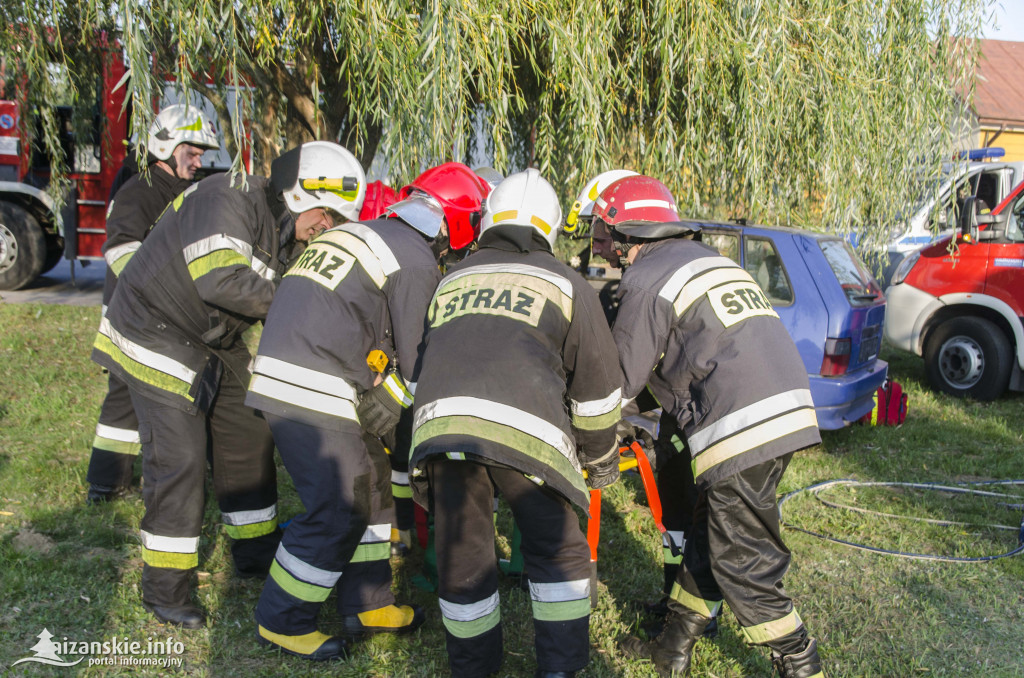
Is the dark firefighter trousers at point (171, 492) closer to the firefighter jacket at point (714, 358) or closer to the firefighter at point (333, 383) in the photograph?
the firefighter at point (333, 383)

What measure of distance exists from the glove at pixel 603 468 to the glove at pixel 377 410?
81cm

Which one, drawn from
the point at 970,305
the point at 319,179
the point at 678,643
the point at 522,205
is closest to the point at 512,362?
the point at 522,205

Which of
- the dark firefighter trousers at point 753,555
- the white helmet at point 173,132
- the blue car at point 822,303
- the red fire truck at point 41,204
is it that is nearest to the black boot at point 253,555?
the dark firefighter trousers at point 753,555

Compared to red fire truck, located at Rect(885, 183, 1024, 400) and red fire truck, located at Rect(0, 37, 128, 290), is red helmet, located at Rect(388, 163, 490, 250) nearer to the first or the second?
red fire truck, located at Rect(885, 183, 1024, 400)

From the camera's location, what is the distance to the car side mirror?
22.7 ft

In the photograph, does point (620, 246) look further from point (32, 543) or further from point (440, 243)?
point (32, 543)

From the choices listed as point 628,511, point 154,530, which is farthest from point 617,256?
point 154,530

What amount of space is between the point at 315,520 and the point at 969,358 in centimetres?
667

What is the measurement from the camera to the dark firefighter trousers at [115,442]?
4273 mm

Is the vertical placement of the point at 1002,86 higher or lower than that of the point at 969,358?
higher

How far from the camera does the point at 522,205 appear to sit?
274cm

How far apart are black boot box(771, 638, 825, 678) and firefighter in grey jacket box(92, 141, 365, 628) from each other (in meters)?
2.32

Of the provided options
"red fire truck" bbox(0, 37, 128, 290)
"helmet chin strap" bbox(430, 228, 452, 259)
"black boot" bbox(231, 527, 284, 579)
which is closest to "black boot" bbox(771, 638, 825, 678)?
"helmet chin strap" bbox(430, 228, 452, 259)

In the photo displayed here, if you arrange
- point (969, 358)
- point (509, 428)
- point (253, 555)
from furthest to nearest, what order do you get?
point (969, 358), point (253, 555), point (509, 428)
